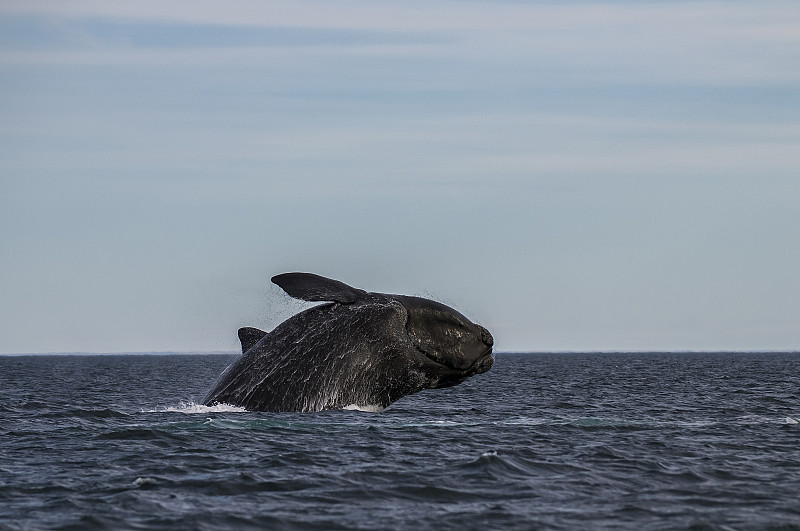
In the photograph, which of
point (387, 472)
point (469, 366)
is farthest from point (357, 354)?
point (387, 472)

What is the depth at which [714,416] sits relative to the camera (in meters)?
25.4

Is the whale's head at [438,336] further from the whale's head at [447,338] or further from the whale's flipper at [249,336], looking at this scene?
the whale's flipper at [249,336]

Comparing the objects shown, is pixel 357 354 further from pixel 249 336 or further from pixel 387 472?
pixel 387 472

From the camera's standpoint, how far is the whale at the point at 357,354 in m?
17.0

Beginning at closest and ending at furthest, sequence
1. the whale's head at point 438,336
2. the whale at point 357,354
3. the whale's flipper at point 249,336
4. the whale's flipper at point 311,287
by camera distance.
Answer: the whale's flipper at point 311,287, the whale at point 357,354, the whale's head at point 438,336, the whale's flipper at point 249,336

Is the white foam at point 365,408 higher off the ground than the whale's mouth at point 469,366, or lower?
lower

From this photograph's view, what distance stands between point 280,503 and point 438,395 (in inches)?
936

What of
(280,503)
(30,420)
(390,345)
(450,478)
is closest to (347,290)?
(390,345)

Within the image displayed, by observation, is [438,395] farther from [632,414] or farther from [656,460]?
[656,460]

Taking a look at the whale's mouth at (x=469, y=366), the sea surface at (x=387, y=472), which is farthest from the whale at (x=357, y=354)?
the sea surface at (x=387, y=472)

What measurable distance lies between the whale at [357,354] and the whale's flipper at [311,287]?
40 millimetres

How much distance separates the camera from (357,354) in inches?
668

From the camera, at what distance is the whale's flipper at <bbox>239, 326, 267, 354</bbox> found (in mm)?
18391

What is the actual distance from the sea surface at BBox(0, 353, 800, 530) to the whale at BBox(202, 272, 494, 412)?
526 mm
